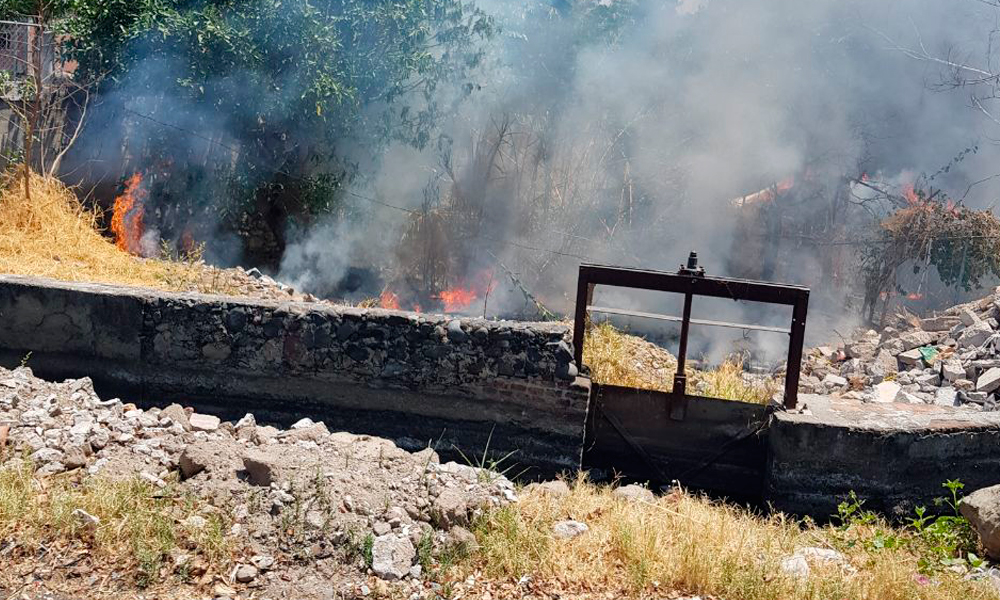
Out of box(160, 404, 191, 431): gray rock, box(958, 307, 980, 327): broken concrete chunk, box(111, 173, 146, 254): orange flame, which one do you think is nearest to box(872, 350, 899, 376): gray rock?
box(958, 307, 980, 327): broken concrete chunk

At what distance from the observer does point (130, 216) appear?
1168cm

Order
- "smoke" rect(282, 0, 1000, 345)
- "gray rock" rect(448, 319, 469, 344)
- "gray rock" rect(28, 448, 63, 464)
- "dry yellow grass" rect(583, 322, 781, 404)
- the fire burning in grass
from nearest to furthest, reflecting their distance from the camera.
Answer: "gray rock" rect(28, 448, 63, 464) < "gray rock" rect(448, 319, 469, 344) < "dry yellow grass" rect(583, 322, 781, 404) < the fire burning in grass < "smoke" rect(282, 0, 1000, 345)

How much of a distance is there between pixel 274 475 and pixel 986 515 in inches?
170

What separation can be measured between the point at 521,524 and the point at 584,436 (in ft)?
4.97

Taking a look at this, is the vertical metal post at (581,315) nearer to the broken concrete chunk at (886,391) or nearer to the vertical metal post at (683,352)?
the vertical metal post at (683,352)

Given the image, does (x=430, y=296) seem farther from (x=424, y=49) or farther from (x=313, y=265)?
(x=424, y=49)

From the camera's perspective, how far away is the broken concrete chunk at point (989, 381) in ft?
26.1

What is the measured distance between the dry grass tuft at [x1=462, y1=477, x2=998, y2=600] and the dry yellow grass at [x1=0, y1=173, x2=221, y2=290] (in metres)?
4.77

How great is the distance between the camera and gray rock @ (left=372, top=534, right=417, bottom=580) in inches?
171

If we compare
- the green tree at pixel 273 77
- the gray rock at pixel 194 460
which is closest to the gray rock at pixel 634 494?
the gray rock at pixel 194 460

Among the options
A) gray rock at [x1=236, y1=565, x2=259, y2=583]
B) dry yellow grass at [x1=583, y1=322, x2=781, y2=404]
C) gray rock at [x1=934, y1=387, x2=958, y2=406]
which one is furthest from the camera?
gray rock at [x1=934, y1=387, x2=958, y2=406]

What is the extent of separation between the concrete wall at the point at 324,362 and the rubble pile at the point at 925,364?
383cm

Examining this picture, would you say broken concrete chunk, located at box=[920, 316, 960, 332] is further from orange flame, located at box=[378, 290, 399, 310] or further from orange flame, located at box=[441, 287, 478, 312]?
orange flame, located at box=[378, 290, 399, 310]

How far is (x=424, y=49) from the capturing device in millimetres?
12102
